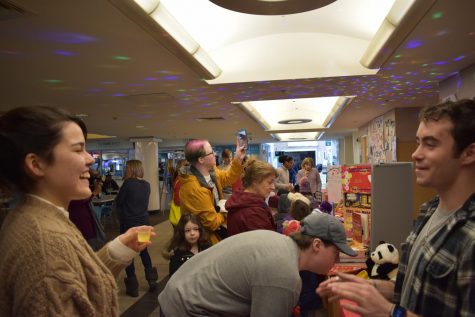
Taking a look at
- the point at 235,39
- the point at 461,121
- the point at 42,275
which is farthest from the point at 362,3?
the point at 42,275

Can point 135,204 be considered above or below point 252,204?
below

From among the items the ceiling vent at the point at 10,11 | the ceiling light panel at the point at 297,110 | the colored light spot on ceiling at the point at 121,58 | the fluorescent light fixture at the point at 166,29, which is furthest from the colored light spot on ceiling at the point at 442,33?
the ceiling light panel at the point at 297,110

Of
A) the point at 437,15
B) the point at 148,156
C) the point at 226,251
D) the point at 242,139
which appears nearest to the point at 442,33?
the point at 437,15

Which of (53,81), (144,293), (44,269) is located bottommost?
(144,293)

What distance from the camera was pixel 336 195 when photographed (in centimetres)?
432

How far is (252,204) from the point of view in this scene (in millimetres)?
2359

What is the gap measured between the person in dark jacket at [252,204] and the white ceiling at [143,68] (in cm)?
136

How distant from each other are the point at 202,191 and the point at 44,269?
6.39 ft

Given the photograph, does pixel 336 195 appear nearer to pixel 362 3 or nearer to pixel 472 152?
pixel 362 3

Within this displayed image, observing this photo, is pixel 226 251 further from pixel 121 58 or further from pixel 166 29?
pixel 121 58

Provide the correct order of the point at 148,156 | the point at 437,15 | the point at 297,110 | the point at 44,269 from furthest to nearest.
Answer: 1. the point at 148,156
2. the point at 297,110
3. the point at 437,15
4. the point at 44,269

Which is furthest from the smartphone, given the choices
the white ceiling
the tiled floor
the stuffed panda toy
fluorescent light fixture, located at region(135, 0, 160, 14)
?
the tiled floor

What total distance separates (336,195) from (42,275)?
377cm

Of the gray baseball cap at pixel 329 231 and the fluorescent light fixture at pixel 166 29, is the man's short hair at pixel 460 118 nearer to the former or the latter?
the gray baseball cap at pixel 329 231
